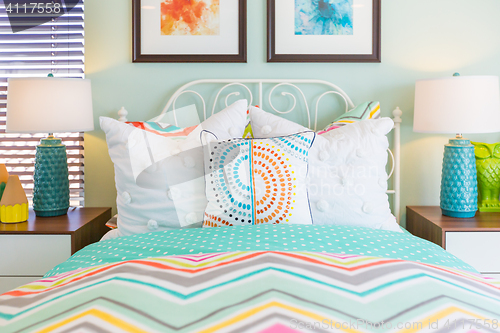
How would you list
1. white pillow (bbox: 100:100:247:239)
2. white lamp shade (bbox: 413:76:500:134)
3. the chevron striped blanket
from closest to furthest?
the chevron striped blanket < white pillow (bbox: 100:100:247:239) < white lamp shade (bbox: 413:76:500:134)

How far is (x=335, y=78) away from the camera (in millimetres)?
2076

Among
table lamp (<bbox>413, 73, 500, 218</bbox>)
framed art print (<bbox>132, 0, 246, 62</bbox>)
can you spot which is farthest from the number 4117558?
table lamp (<bbox>413, 73, 500, 218</bbox>)

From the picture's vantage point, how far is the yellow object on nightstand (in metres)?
1.71

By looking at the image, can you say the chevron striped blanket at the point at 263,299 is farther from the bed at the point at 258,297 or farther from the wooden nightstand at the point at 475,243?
the wooden nightstand at the point at 475,243

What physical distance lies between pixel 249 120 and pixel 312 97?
50 centimetres

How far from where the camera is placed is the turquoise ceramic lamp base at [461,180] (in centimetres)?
175

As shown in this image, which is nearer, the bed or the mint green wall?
the bed

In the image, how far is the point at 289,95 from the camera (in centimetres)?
207

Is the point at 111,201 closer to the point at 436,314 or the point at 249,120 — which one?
the point at 249,120

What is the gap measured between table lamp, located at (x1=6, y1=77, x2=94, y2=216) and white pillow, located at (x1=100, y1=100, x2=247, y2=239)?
0.31m

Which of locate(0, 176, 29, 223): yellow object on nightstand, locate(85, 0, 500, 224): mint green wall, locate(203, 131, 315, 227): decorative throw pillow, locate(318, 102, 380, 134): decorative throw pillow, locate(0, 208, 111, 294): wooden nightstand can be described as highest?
locate(85, 0, 500, 224): mint green wall

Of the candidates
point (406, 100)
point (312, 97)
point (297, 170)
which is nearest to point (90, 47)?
point (312, 97)

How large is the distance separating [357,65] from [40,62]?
182 centimetres

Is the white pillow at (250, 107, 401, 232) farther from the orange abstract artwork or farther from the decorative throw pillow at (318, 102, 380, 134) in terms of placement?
the orange abstract artwork
